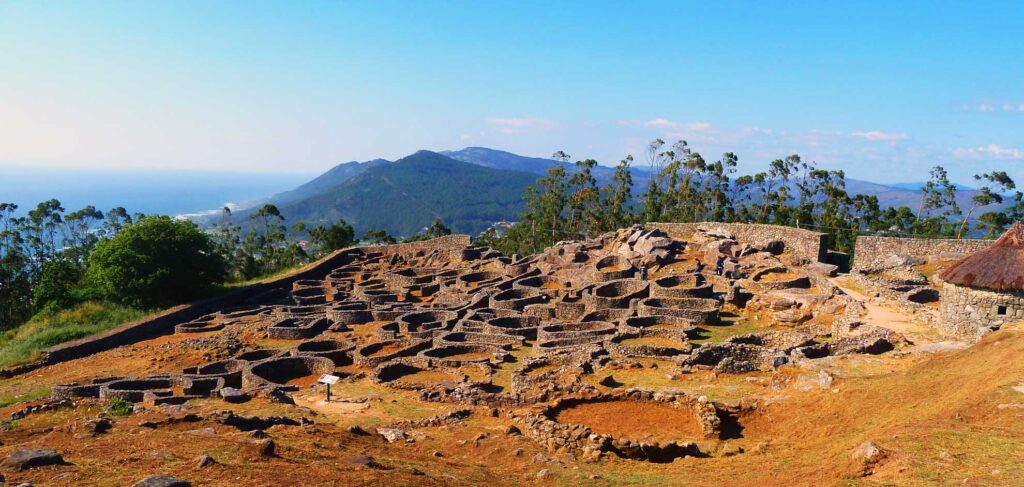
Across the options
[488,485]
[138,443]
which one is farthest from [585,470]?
[138,443]

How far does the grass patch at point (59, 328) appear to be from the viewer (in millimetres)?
32406

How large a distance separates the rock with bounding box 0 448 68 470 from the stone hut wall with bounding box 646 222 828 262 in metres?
40.2

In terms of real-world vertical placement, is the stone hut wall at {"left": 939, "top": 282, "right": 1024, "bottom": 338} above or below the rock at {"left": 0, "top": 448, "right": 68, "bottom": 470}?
above

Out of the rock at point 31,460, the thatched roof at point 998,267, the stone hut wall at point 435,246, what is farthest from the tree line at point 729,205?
the rock at point 31,460

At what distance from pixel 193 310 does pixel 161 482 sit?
37.3 m

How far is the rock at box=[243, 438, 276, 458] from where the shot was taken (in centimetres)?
1182

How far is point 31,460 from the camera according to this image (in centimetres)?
1049

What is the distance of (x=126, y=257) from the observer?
43875mm

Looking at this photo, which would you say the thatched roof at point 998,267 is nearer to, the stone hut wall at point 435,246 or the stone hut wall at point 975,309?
the stone hut wall at point 975,309

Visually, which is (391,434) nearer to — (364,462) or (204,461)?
(364,462)

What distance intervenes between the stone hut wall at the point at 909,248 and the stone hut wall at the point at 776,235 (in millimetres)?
2540

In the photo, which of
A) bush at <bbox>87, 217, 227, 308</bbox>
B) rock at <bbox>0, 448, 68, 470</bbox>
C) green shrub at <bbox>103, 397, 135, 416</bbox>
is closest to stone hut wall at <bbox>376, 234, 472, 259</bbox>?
bush at <bbox>87, 217, 227, 308</bbox>

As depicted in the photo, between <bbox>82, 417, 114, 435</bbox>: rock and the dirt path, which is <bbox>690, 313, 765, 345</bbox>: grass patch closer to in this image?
the dirt path

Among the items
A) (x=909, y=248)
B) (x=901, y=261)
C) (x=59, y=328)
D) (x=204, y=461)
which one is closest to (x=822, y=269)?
(x=901, y=261)
